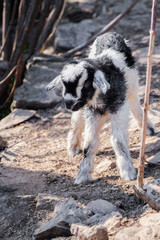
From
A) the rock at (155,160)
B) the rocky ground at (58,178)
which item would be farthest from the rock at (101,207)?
the rock at (155,160)

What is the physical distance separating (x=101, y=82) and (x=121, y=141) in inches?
27.8

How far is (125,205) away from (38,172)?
1.56m

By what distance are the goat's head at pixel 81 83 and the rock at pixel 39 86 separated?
2.82 m

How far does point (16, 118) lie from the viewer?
6906 mm

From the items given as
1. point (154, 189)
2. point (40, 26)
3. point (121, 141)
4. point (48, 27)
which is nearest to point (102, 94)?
point (121, 141)

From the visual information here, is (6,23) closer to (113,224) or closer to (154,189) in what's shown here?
(154,189)

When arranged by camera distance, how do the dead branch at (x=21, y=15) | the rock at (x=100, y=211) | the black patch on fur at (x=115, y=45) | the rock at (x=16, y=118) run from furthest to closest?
1. the dead branch at (x=21, y=15)
2. the rock at (x=16, y=118)
3. the black patch on fur at (x=115, y=45)
4. the rock at (x=100, y=211)

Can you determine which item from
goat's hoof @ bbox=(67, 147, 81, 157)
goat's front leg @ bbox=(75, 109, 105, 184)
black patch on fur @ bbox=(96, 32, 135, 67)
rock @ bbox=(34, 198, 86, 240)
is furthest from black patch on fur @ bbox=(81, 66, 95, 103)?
rock @ bbox=(34, 198, 86, 240)

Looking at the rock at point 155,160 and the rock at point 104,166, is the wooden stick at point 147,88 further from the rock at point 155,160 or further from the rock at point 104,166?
the rock at point 104,166

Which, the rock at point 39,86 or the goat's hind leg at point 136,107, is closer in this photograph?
the goat's hind leg at point 136,107

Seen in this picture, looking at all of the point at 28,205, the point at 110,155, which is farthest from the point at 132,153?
the point at 28,205

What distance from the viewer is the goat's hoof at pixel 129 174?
171 inches

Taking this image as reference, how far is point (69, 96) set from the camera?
14.3 feet

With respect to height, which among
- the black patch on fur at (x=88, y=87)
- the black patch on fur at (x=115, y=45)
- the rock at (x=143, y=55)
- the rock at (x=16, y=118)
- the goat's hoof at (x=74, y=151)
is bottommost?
the goat's hoof at (x=74, y=151)
